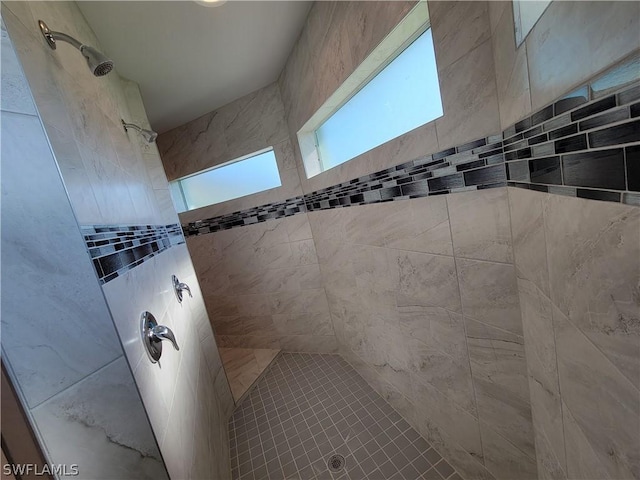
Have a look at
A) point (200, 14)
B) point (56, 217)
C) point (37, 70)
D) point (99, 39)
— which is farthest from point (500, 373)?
point (99, 39)

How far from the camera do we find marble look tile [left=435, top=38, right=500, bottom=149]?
0.82m

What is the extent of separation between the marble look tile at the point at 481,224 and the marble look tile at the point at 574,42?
364mm

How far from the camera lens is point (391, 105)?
1.37m

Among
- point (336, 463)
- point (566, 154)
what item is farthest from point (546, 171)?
point (336, 463)

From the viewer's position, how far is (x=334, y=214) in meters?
2.02

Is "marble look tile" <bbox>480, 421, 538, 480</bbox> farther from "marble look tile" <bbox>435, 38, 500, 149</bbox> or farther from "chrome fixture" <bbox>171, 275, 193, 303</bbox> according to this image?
"chrome fixture" <bbox>171, 275, 193, 303</bbox>

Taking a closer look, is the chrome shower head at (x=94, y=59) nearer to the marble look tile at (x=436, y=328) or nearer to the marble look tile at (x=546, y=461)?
the marble look tile at (x=436, y=328)

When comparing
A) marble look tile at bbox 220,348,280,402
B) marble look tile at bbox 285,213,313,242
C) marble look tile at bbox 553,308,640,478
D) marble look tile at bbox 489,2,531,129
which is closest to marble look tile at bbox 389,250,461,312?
marble look tile at bbox 553,308,640,478

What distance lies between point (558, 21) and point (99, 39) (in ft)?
7.38

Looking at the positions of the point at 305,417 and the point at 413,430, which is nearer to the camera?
the point at 413,430

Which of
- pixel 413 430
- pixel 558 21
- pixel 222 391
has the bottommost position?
pixel 413 430

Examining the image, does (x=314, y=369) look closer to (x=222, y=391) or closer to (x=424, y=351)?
(x=222, y=391)

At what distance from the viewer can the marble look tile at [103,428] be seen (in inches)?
19.4

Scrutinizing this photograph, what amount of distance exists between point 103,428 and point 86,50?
1281 millimetres
